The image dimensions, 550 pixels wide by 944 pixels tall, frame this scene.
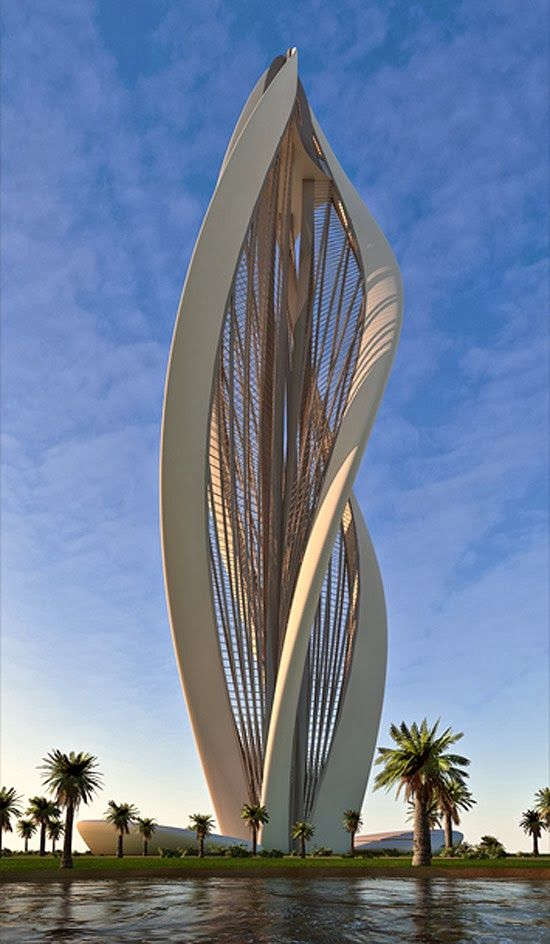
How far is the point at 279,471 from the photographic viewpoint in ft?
128

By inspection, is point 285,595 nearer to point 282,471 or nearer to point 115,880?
point 282,471

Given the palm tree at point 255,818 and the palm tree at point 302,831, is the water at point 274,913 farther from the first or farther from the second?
the palm tree at point 302,831

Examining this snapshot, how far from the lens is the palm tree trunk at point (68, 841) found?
2516 centimetres

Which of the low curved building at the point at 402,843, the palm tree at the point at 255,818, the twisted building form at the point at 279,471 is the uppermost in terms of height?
the twisted building form at the point at 279,471

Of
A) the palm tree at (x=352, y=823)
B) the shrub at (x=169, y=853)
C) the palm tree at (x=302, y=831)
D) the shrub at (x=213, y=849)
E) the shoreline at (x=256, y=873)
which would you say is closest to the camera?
the shoreline at (x=256, y=873)

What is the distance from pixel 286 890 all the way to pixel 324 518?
14710 millimetres

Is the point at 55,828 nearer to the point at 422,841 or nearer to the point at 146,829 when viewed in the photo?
the point at 146,829

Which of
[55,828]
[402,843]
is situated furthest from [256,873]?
[55,828]

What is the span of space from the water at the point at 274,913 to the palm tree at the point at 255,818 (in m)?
11.1

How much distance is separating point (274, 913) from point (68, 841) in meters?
16.8

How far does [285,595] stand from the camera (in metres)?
36.9

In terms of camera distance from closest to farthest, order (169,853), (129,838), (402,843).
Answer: (169,853) < (129,838) < (402,843)

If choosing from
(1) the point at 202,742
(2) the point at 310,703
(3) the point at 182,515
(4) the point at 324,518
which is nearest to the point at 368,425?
(4) the point at 324,518

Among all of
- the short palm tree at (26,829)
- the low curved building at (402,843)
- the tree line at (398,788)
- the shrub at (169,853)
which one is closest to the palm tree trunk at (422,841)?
the tree line at (398,788)
